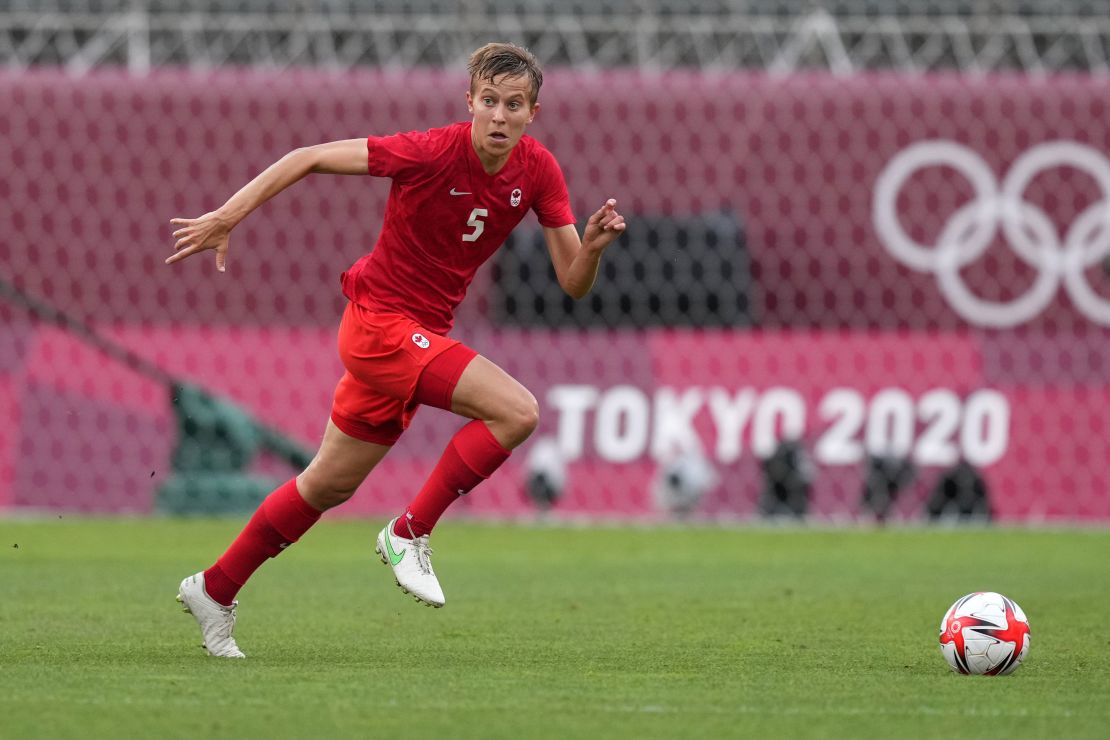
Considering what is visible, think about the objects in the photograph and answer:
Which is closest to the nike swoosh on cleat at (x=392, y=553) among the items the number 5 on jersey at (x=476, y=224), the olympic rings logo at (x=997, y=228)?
the number 5 on jersey at (x=476, y=224)

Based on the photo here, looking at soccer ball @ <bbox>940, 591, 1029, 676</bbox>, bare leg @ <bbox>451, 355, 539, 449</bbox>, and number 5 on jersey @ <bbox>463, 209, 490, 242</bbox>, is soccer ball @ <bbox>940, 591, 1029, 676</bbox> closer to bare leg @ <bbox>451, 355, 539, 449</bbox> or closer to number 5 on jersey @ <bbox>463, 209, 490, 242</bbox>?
bare leg @ <bbox>451, 355, 539, 449</bbox>

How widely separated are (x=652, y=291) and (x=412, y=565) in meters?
6.83

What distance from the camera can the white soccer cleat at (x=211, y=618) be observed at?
19.1ft

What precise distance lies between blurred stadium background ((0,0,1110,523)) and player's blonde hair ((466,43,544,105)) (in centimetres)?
610

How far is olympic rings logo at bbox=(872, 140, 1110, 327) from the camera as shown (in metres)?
12.7

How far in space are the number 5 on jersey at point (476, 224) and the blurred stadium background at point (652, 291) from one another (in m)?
5.85

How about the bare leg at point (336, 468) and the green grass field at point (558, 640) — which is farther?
the bare leg at point (336, 468)

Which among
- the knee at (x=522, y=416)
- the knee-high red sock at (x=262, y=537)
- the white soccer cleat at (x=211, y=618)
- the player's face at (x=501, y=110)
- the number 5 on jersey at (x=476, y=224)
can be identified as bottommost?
the white soccer cleat at (x=211, y=618)

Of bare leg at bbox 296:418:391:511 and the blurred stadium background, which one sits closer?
bare leg at bbox 296:418:391:511

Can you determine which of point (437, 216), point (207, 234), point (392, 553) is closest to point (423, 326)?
point (437, 216)

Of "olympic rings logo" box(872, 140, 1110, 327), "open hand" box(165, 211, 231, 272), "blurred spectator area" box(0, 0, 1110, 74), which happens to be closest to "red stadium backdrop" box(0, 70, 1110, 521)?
"olympic rings logo" box(872, 140, 1110, 327)

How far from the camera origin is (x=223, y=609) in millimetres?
5910

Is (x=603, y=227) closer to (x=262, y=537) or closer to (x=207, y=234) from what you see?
(x=207, y=234)

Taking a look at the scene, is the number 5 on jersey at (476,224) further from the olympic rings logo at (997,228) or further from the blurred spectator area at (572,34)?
the blurred spectator area at (572,34)
